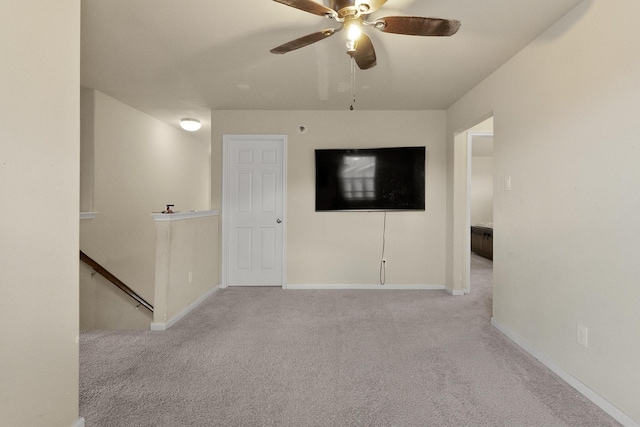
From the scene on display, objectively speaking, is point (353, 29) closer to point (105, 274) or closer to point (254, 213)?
point (254, 213)

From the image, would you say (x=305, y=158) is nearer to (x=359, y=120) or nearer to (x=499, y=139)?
(x=359, y=120)

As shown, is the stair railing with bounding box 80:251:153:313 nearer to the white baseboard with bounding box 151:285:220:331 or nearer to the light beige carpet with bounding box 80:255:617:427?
the white baseboard with bounding box 151:285:220:331

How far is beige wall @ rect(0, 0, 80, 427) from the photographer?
1154mm

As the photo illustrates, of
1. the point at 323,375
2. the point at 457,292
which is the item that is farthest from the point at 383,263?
the point at 323,375

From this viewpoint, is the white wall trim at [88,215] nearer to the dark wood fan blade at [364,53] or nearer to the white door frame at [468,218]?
the dark wood fan blade at [364,53]

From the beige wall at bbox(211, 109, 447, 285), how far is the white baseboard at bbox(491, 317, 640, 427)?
5.09 ft

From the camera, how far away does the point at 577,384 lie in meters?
1.87

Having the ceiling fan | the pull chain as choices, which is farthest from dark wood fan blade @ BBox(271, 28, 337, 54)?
the pull chain

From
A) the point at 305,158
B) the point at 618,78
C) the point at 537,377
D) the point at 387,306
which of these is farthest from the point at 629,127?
the point at 305,158

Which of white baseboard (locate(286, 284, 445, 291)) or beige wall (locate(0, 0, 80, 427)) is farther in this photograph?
white baseboard (locate(286, 284, 445, 291))

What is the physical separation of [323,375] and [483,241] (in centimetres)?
572

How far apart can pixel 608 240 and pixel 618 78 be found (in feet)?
2.97

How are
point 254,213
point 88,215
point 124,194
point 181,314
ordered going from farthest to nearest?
1. point 254,213
2. point 124,194
3. point 88,215
4. point 181,314

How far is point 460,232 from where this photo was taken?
150 inches
